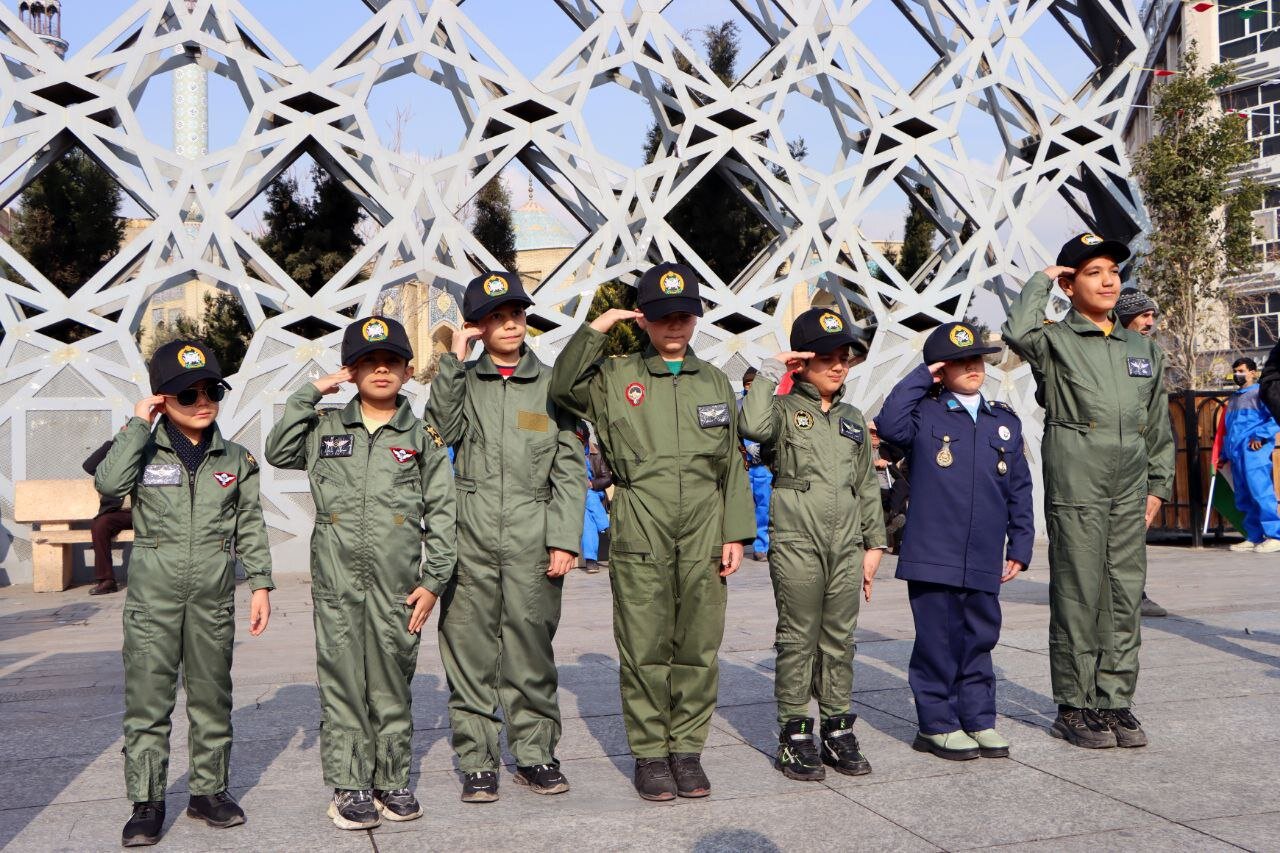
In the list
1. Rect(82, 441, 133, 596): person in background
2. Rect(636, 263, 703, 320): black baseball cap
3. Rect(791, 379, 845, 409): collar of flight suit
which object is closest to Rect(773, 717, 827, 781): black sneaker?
Rect(791, 379, 845, 409): collar of flight suit

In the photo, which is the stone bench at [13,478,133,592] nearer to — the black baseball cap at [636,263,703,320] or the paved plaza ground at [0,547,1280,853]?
the paved plaza ground at [0,547,1280,853]

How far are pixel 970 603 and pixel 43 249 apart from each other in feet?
99.3

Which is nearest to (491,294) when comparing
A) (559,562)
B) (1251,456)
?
(559,562)

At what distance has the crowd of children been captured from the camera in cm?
482

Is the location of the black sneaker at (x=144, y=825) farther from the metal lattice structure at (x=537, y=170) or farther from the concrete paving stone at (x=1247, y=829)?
the metal lattice structure at (x=537, y=170)

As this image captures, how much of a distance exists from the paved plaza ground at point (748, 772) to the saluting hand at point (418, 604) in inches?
29.2

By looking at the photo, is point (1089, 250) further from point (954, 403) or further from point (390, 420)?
point (390, 420)

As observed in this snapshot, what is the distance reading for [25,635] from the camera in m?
9.92

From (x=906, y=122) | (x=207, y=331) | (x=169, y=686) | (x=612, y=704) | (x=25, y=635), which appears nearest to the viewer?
(x=169, y=686)

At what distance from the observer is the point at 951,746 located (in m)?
5.49

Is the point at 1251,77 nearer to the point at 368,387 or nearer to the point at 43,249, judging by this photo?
the point at 43,249

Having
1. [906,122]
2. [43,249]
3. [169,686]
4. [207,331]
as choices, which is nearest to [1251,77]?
[906,122]

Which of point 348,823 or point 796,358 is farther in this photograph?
point 796,358

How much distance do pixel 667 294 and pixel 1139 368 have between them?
7.82 feet
